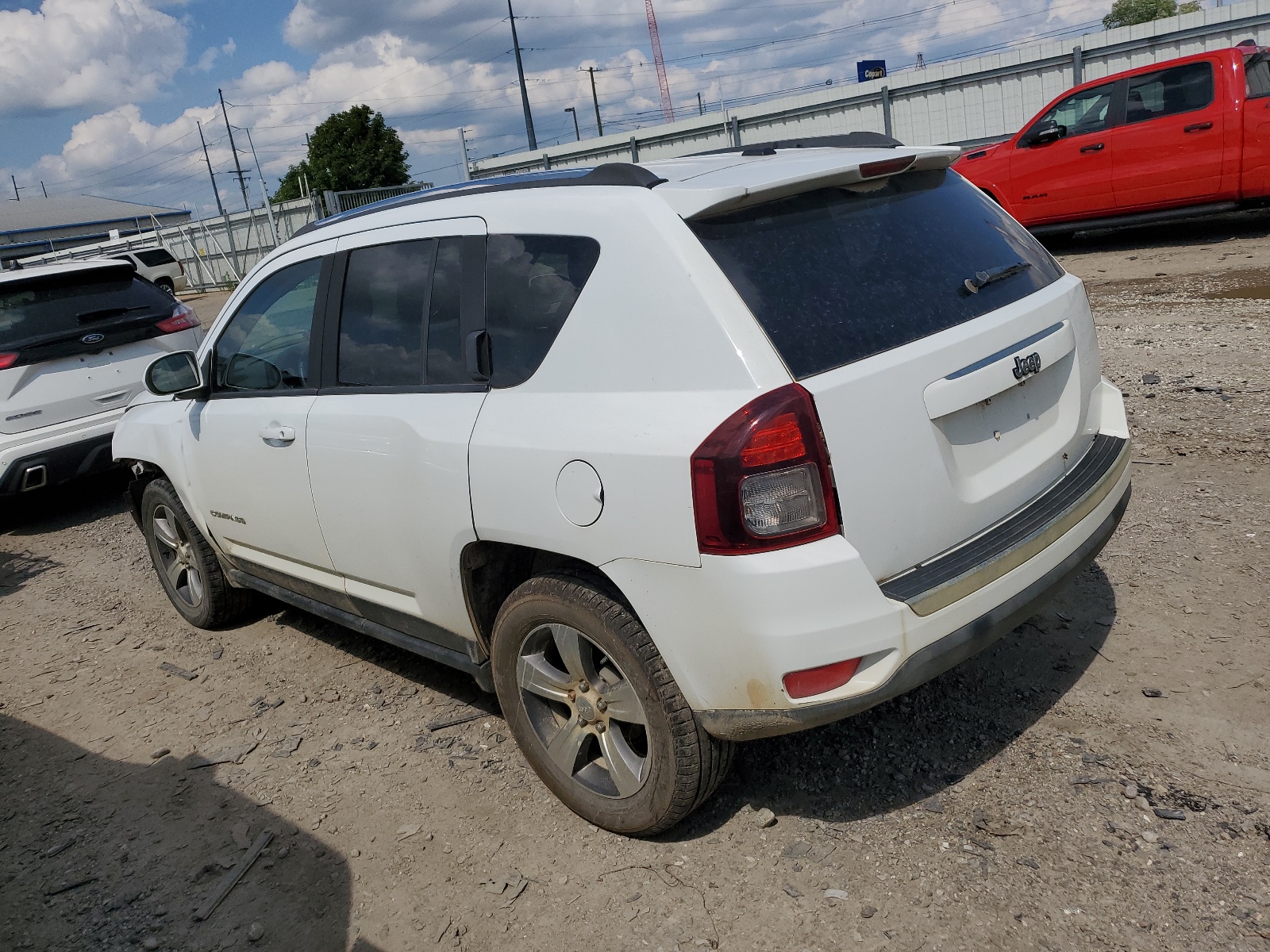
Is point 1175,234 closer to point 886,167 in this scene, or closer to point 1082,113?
point 1082,113

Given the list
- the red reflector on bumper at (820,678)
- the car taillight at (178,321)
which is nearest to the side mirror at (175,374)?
the red reflector on bumper at (820,678)

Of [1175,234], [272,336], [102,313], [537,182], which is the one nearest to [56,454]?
[102,313]

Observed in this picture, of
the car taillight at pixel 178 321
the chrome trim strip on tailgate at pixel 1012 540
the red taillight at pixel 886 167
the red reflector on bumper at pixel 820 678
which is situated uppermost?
the red taillight at pixel 886 167

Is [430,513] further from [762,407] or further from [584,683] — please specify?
[762,407]

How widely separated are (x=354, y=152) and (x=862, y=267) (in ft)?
204

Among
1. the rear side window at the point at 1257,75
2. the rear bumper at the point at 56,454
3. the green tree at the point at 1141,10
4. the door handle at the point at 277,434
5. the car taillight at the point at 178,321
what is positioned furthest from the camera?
the green tree at the point at 1141,10

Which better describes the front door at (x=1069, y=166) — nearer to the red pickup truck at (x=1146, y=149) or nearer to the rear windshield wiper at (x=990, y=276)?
the red pickup truck at (x=1146, y=149)

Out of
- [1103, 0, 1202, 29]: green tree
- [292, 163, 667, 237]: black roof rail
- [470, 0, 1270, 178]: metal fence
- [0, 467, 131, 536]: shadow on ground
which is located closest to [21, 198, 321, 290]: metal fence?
[470, 0, 1270, 178]: metal fence

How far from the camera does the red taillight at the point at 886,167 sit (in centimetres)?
285

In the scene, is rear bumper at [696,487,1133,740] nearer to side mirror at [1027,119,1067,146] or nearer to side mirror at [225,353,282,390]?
side mirror at [225,353,282,390]

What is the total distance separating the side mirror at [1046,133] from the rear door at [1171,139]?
0.65 meters

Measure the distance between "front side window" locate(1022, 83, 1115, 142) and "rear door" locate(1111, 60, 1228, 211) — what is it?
0.22 metres

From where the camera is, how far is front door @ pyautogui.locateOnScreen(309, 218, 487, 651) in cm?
305

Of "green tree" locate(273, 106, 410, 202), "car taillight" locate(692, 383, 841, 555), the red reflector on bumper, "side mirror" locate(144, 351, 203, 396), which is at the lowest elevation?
the red reflector on bumper
